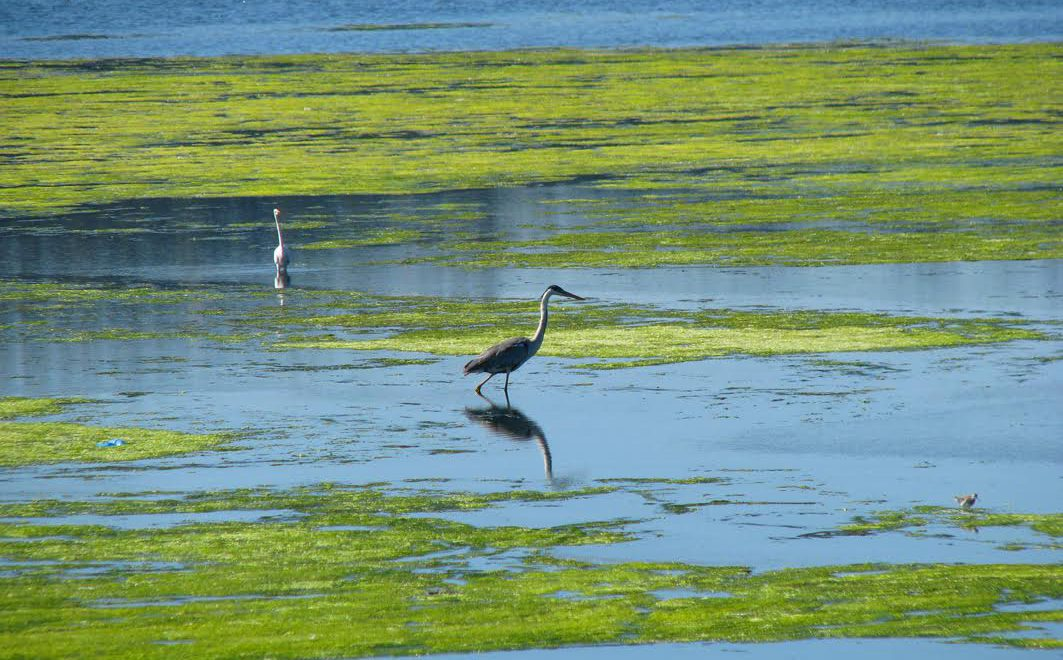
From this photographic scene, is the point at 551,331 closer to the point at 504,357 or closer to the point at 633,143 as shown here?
the point at 504,357

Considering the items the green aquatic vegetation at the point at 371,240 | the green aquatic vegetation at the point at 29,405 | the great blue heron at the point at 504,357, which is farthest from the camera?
the green aquatic vegetation at the point at 371,240

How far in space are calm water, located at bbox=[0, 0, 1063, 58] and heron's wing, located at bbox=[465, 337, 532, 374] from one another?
243 ft

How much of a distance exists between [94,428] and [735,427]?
21.3ft

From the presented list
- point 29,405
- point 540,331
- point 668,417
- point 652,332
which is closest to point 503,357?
point 540,331

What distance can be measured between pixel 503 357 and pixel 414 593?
693cm

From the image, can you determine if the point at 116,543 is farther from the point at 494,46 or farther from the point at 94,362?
the point at 494,46

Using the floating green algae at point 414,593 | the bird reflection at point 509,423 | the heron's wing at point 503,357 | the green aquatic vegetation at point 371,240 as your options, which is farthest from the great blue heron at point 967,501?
the green aquatic vegetation at point 371,240

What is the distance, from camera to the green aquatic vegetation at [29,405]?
17844mm

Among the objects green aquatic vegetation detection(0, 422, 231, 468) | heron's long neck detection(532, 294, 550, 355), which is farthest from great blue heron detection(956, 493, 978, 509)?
green aquatic vegetation detection(0, 422, 231, 468)

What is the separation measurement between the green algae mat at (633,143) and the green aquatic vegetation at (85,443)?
12.9 m

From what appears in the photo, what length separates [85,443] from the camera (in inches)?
641

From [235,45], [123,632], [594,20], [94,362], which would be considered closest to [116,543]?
[123,632]

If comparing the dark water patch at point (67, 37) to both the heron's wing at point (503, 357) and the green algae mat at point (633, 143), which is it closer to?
the green algae mat at point (633, 143)

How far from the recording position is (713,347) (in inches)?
815
